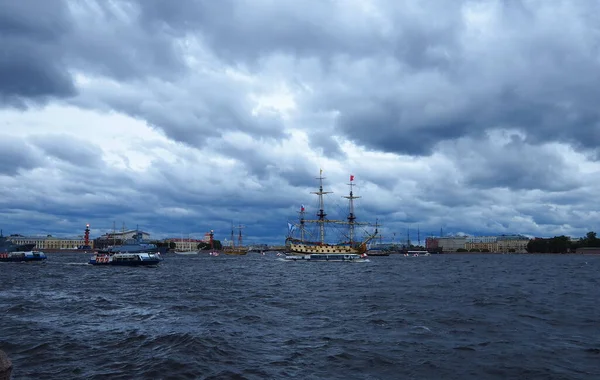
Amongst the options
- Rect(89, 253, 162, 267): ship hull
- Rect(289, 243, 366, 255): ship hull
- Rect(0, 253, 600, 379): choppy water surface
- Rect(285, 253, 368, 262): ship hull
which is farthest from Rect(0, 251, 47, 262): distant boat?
Rect(0, 253, 600, 379): choppy water surface

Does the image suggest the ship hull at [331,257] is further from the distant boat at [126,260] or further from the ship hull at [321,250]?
→ the distant boat at [126,260]

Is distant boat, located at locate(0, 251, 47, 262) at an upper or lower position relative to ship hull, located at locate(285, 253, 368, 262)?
upper

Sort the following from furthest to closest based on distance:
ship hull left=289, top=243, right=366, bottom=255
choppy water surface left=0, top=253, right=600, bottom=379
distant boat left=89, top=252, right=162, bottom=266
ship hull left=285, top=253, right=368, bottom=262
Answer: ship hull left=289, top=243, right=366, bottom=255
ship hull left=285, top=253, right=368, bottom=262
distant boat left=89, top=252, right=162, bottom=266
choppy water surface left=0, top=253, right=600, bottom=379

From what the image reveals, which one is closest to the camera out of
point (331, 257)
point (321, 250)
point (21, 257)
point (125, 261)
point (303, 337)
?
point (303, 337)

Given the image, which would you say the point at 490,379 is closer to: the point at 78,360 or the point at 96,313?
the point at 78,360

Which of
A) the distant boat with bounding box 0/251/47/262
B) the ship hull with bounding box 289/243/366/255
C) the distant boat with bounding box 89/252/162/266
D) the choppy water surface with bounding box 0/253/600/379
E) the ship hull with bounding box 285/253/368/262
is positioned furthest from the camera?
the ship hull with bounding box 289/243/366/255

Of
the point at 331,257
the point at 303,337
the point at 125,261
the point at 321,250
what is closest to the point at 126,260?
the point at 125,261

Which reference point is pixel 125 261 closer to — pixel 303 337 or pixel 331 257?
pixel 331 257

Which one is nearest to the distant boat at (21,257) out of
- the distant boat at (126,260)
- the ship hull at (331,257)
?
the distant boat at (126,260)

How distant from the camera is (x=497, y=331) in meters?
24.4

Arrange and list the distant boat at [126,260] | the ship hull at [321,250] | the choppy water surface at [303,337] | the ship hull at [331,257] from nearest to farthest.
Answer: the choppy water surface at [303,337]
the distant boat at [126,260]
the ship hull at [331,257]
the ship hull at [321,250]

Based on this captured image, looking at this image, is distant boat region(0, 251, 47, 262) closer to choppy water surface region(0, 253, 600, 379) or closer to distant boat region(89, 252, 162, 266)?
distant boat region(89, 252, 162, 266)

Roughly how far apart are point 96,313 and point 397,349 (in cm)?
2093

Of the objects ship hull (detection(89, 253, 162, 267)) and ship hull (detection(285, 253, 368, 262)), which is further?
ship hull (detection(285, 253, 368, 262))
